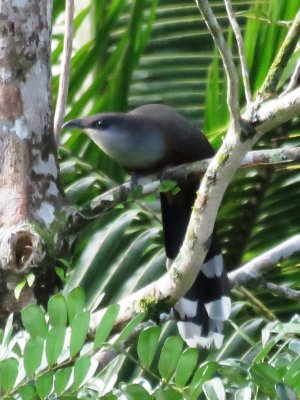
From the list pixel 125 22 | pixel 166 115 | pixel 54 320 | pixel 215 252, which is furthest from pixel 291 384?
pixel 125 22

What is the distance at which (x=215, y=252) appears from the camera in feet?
8.42

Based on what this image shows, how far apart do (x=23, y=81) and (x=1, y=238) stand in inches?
12.9

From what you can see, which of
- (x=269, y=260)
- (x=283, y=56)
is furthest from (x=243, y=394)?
(x=269, y=260)

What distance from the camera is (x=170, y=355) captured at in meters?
1.43

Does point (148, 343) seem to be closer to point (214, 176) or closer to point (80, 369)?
point (80, 369)

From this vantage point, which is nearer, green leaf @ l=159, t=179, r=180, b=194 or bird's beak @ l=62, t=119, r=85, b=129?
green leaf @ l=159, t=179, r=180, b=194

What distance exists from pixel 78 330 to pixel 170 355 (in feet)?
0.45

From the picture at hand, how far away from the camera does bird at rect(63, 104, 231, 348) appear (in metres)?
2.49

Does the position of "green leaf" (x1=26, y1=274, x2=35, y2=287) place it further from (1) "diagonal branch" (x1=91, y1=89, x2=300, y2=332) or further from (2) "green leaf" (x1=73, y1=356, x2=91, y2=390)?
(2) "green leaf" (x1=73, y1=356, x2=91, y2=390)

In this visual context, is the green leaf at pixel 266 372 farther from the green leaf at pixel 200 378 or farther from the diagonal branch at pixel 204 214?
the diagonal branch at pixel 204 214

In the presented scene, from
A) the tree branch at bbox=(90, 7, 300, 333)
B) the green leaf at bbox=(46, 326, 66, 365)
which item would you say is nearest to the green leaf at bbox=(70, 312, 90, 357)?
the green leaf at bbox=(46, 326, 66, 365)

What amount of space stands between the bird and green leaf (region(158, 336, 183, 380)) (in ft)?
3.37

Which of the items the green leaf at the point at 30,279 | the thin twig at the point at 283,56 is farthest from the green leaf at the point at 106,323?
the green leaf at the point at 30,279

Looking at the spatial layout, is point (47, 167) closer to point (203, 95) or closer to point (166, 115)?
point (166, 115)
